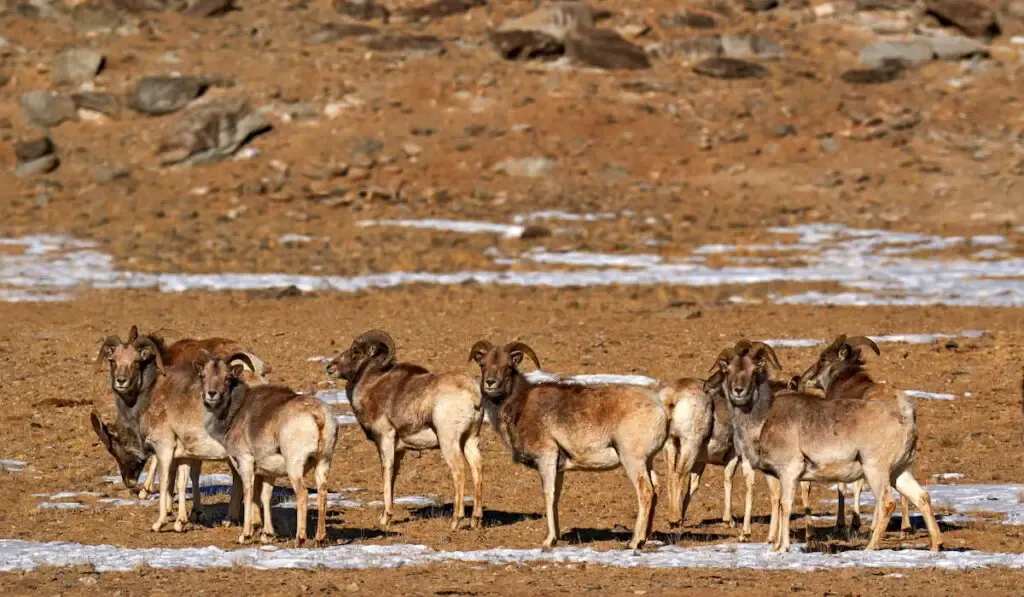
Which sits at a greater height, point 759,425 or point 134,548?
point 759,425

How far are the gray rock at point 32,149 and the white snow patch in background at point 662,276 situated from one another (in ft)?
32.5

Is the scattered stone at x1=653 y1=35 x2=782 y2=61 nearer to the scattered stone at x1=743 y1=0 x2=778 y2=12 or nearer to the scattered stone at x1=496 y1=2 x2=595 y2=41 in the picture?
the scattered stone at x1=496 y1=2 x2=595 y2=41

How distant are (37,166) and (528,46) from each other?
20.8 m

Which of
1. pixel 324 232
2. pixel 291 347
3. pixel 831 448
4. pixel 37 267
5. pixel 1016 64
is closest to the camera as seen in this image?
pixel 831 448

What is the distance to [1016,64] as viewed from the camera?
6881 centimetres

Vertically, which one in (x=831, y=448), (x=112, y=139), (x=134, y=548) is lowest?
(x=134, y=548)

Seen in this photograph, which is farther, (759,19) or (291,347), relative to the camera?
(759,19)

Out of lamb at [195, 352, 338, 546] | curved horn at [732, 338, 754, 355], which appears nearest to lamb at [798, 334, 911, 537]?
curved horn at [732, 338, 754, 355]

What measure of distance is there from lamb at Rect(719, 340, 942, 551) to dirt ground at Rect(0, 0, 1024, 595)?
66 centimetres

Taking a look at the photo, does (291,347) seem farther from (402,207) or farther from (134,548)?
(402,207)

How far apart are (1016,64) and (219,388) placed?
196ft

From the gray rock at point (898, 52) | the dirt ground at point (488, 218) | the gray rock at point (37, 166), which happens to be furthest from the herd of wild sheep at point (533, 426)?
the gray rock at point (898, 52)

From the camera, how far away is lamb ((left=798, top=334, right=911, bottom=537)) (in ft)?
54.0

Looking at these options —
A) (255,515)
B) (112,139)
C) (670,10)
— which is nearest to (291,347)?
(255,515)
